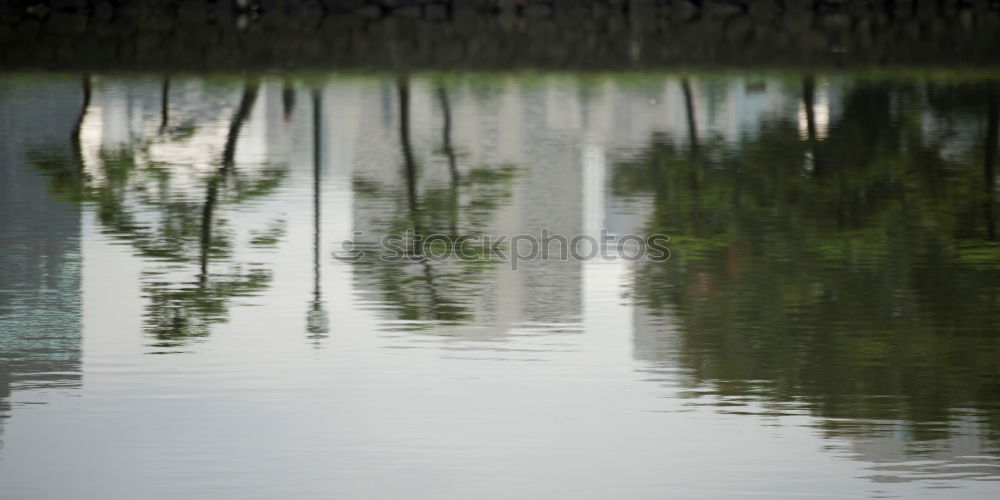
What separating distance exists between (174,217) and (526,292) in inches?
137

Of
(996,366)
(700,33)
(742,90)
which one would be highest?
(700,33)

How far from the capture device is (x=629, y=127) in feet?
53.7

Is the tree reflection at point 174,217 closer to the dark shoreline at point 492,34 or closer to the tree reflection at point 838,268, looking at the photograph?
the tree reflection at point 838,268

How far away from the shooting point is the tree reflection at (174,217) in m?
8.55

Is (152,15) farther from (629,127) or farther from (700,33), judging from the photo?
(629,127)

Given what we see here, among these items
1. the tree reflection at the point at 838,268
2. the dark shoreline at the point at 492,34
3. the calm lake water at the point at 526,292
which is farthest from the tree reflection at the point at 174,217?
the dark shoreline at the point at 492,34

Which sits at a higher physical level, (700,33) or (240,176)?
(700,33)

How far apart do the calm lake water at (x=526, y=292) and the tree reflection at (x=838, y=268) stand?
32mm

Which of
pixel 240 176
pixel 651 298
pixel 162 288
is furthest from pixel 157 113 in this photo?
pixel 651 298

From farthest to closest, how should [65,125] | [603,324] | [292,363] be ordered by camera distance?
1. [65,125]
2. [603,324]
3. [292,363]

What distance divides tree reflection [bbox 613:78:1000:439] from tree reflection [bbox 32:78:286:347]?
237cm

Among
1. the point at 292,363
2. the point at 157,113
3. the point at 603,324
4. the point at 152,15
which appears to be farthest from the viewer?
the point at 152,15

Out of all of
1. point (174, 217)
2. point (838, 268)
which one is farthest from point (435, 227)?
point (838, 268)

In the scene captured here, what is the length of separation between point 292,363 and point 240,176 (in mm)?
5559
